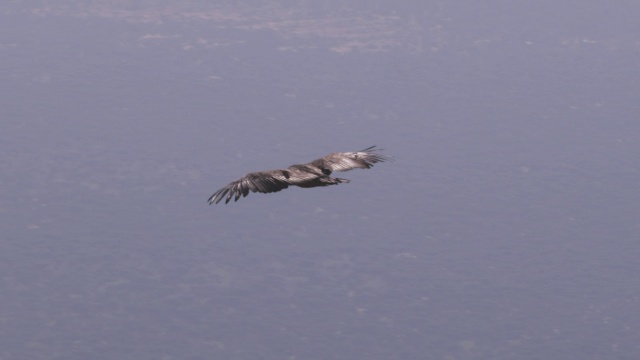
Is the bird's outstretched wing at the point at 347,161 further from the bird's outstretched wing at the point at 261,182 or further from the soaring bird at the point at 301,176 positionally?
the bird's outstretched wing at the point at 261,182

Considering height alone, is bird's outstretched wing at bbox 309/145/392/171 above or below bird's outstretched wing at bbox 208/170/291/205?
above

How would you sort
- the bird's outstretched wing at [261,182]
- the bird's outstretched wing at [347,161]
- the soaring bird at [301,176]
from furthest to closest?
the bird's outstretched wing at [347,161], the soaring bird at [301,176], the bird's outstretched wing at [261,182]

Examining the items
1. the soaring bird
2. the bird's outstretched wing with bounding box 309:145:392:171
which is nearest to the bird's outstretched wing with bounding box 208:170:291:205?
the soaring bird

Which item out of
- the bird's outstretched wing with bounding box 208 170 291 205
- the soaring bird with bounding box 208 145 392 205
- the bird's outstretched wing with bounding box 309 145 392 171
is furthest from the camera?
the bird's outstretched wing with bounding box 309 145 392 171

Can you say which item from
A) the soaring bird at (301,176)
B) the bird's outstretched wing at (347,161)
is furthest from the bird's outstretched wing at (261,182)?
the bird's outstretched wing at (347,161)

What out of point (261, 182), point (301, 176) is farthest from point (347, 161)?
point (261, 182)

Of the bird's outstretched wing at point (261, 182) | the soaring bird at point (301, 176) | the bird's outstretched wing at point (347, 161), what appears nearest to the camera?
the bird's outstretched wing at point (261, 182)

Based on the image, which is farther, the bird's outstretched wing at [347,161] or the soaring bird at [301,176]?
the bird's outstretched wing at [347,161]

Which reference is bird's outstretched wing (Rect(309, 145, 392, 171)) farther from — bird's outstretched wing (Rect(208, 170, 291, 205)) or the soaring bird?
bird's outstretched wing (Rect(208, 170, 291, 205))
